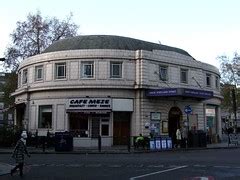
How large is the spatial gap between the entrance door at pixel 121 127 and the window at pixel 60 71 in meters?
6.11

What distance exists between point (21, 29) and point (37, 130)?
68.9 ft

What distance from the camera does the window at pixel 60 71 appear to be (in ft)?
134

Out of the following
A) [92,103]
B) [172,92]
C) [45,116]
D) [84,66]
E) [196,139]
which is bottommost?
[196,139]

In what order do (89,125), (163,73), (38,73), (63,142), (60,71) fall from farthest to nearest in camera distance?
(38,73), (163,73), (60,71), (89,125), (63,142)

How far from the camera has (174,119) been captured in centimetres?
4425

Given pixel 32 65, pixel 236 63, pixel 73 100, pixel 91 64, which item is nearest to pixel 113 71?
pixel 91 64

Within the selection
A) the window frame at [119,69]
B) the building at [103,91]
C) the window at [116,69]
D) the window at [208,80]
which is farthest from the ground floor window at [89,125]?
the window at [208,80]

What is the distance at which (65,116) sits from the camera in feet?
131

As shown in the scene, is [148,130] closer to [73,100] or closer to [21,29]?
[73,100]

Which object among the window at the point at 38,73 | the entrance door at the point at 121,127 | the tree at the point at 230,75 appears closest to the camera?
the entrance door at the point at 121,127

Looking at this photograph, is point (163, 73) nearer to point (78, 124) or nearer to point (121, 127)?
point (121, 127)

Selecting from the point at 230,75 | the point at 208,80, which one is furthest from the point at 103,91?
the point at 230,75

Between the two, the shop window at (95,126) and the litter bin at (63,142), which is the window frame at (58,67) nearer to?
the shop window at (95,126)

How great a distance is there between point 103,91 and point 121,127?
12.4 ft
